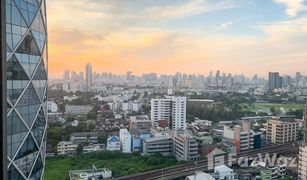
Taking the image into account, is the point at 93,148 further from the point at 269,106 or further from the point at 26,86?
the point at 269,106

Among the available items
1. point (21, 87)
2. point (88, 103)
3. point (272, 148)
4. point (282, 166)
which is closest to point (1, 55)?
point (21, 87)

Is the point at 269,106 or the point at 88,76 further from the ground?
the point at 88,76

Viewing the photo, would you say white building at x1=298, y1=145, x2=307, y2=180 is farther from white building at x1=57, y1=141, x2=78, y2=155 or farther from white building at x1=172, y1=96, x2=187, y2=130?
white building at x1=172, y1=96, x2=187, y2=130

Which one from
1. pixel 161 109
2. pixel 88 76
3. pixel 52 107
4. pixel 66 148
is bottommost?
pixel 66 148

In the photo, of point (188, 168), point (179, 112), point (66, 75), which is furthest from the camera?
point (66, 75)

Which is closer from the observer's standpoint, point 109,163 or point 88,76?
point 109,163

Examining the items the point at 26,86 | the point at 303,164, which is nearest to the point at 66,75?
the point at 303,164

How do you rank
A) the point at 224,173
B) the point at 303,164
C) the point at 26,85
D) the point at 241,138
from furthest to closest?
the point at 241,138, the point at 224,173, the point at 303,164, the point at 26,85
